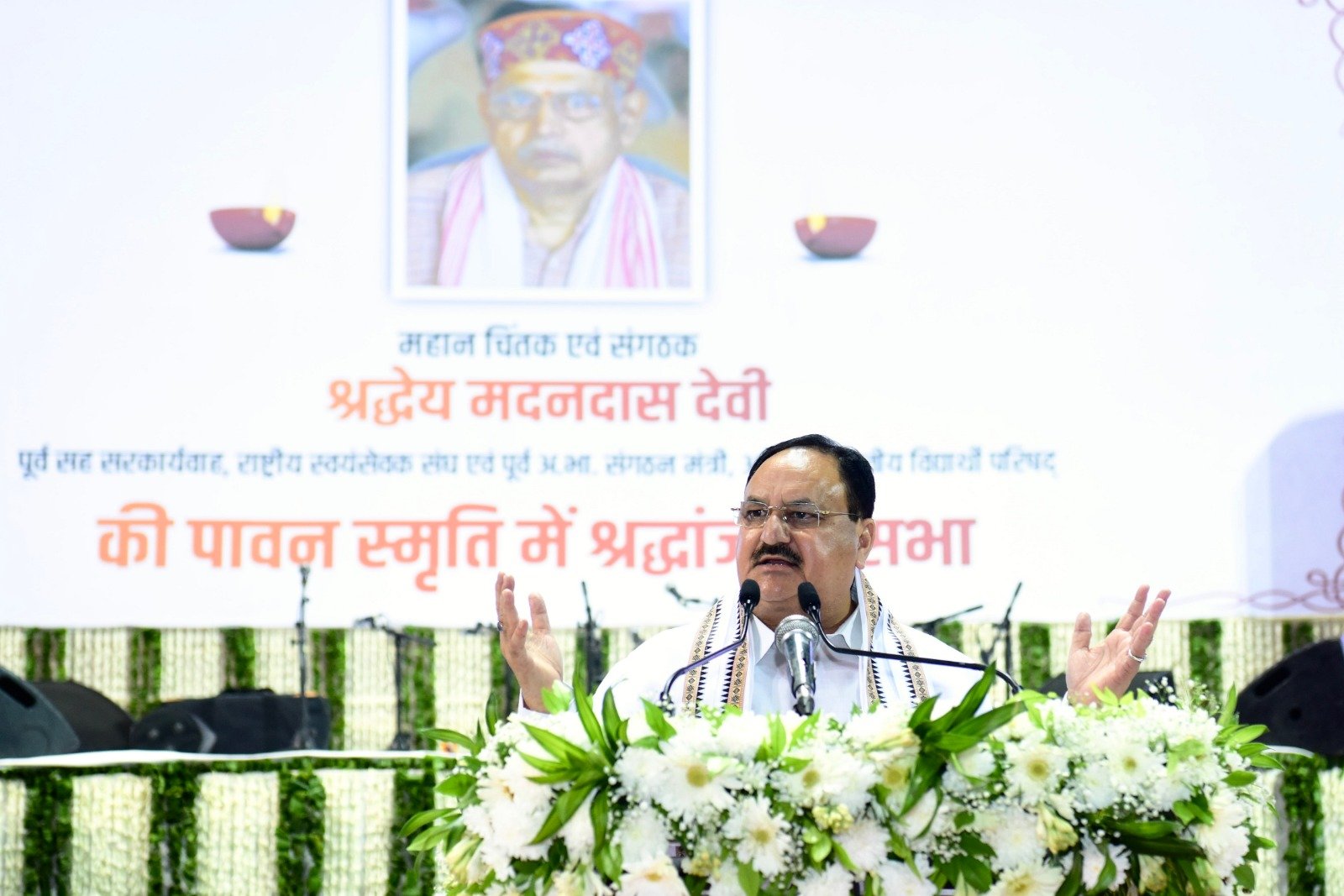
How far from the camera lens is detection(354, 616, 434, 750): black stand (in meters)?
4.96

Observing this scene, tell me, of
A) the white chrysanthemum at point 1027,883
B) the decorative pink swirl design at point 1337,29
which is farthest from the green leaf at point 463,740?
the decorative pink swirl design at point 1337,29

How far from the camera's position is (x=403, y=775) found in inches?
153

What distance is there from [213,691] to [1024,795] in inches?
155

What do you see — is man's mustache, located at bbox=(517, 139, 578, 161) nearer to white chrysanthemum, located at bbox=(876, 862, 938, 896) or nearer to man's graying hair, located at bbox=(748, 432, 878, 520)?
man's graying hair, located at bbox=(748, 432, 878, 520)

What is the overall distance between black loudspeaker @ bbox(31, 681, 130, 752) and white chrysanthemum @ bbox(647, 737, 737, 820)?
144 inches

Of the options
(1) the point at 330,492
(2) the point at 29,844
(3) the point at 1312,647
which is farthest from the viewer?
(1) the point at 330,492

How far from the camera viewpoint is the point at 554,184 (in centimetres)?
509

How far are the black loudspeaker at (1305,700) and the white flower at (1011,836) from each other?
3.08 meters

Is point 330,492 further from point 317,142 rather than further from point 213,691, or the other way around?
point 317,142

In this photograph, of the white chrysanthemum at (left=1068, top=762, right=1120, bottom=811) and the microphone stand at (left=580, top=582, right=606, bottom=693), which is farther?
the microphone stand at (left=580, top=582, right=606, bottom=693)

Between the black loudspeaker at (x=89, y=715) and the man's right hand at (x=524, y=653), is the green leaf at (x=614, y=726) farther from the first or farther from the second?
the black loudspeaker at (x=89, y=715)

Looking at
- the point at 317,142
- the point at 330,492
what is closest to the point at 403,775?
the point at 330,492

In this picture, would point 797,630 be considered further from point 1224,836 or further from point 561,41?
point 561,41

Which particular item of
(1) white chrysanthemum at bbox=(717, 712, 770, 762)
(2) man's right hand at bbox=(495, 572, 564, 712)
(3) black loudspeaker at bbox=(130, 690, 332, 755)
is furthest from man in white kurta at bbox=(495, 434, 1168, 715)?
(3) black loudspeaker at bbox=(130, 690, 332, 755)
